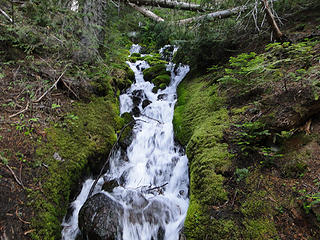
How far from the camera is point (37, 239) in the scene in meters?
2.78

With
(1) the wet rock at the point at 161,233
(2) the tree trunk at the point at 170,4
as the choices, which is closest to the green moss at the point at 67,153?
(1) the wet rock at the point at 161,233

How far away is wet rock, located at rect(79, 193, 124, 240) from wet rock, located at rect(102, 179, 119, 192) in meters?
0.54

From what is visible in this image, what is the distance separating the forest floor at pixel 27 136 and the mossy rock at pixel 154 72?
5.45 meters

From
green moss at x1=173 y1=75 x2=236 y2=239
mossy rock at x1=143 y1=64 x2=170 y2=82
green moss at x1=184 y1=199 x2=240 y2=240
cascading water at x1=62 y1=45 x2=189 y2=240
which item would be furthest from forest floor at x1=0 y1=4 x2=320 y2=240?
mossy rock at x1=143 y1=64 x2=170 y2=82

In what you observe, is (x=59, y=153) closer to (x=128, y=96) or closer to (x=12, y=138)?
(x=12, y=138)

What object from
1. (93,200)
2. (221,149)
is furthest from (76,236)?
(221,149)

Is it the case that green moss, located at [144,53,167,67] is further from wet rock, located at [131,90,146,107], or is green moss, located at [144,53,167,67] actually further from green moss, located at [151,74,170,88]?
wet rock, located at [131,90,146,107]

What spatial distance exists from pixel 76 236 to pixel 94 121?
110 inches

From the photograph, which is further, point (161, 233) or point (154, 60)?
point (154, 60)

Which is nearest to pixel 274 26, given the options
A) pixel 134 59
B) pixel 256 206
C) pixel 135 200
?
pixel 256 206

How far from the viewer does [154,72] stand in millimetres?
10383

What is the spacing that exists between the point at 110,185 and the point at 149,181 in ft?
3.31

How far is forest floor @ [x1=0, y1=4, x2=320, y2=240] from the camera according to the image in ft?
8.43

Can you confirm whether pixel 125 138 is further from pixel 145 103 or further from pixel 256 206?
pixel 256 206
